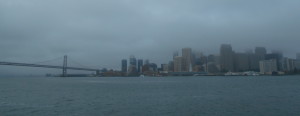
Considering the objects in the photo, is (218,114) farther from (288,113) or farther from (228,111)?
(288,113)

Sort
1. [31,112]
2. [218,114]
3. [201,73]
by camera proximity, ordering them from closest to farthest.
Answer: [218,114] → [31,112] → [201,73]

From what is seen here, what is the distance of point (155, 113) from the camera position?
16.3 metres

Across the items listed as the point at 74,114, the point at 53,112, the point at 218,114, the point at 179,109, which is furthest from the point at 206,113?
the point at 53,112

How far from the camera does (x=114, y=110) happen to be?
17594mm

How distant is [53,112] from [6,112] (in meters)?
2.79

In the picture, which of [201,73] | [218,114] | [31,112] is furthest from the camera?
[201,73]

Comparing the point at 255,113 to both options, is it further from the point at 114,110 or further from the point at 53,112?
the point at 53,112

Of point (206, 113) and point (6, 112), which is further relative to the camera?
point (6, 112)

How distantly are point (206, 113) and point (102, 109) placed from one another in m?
6.49

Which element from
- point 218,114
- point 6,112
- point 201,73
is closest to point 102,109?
point 6,112

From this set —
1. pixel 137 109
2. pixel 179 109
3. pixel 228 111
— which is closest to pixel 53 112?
pixel 137 109

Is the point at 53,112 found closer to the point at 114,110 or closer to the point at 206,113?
the point at 114,110

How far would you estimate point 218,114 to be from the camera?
15.5 metres

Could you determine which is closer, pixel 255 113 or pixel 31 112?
pixel 255 113
